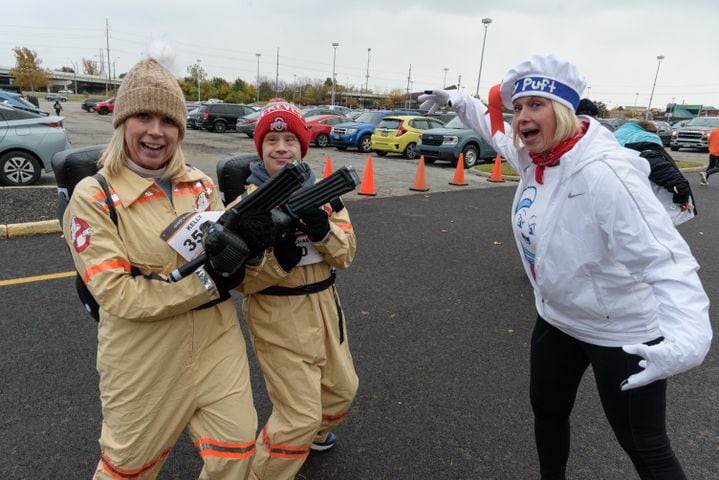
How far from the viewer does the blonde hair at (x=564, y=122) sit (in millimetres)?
1854

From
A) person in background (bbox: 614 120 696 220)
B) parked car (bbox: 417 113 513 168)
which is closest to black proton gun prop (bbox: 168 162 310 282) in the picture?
person in background (bbox: 614 120 696 220)

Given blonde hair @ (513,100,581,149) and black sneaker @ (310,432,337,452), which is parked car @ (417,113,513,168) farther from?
blonde hair @ (513,100,581,149)

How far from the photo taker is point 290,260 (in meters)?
1.97

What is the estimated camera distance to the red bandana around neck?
1.86m

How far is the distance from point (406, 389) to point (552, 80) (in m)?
2.16

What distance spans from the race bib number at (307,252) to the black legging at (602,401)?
3.51 ft

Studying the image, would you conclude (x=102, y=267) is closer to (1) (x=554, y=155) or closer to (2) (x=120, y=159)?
(2) (x=120, y=159)

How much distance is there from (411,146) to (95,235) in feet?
53.9

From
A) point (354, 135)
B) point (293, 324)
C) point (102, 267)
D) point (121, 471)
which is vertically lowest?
point (121, 471)

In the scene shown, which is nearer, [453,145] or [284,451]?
[284,451]

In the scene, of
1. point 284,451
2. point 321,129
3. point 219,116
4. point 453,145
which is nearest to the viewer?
point 284,451

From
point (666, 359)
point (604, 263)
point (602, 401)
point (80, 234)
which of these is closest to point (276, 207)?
point (80, 234)

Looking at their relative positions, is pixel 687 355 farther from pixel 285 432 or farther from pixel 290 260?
pixel 285 432

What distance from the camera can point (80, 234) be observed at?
1656mm
